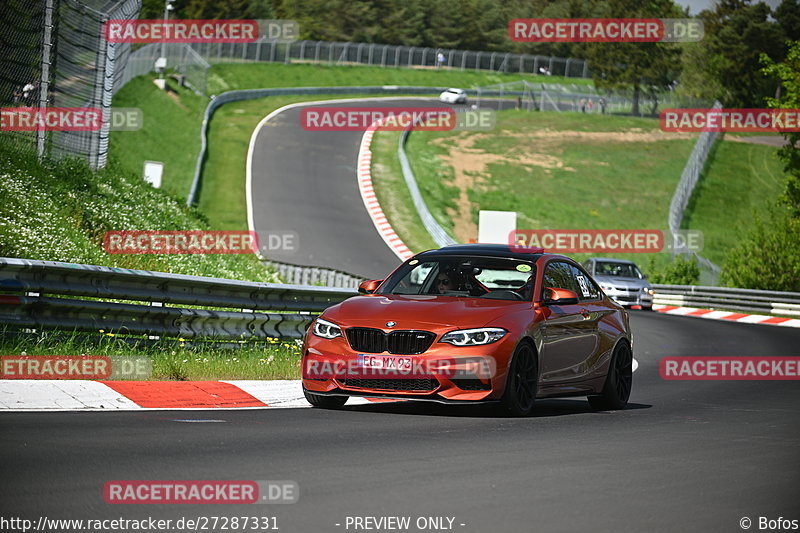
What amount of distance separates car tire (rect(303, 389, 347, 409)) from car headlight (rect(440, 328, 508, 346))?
133 cm

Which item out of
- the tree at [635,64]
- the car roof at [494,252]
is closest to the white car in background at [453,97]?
the tree at [635,64]

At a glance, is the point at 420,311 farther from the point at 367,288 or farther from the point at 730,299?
the point at 730,299

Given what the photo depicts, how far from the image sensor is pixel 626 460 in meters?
8.64

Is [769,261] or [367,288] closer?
[367,288]

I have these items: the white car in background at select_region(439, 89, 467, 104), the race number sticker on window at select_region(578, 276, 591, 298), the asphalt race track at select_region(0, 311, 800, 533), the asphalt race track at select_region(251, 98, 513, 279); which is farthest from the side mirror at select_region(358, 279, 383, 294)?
the white car in background at select_region(439, 89, 467, 104)

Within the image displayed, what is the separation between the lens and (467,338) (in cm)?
1066

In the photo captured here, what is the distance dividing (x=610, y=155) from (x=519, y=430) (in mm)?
73177

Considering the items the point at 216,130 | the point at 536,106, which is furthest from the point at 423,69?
the point at 216,130

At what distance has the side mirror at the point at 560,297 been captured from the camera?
1152 cm

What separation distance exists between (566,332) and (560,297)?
1.75 feet

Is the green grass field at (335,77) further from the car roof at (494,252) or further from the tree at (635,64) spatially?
the car roof at (494,252)

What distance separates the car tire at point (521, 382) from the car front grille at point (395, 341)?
80 cm

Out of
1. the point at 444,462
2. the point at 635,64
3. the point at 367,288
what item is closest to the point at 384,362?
the point at 367,288

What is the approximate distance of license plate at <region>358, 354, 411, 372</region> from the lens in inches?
417
